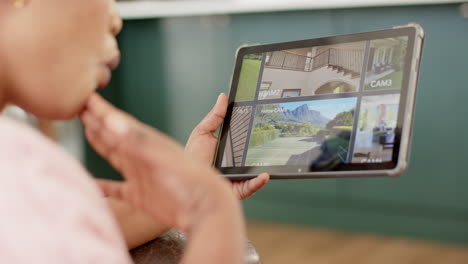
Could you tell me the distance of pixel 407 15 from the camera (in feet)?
6.30

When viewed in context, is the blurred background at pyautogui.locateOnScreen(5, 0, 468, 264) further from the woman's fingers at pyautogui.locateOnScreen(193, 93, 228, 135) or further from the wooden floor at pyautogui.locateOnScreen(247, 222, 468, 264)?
the woman's fingers at pyautogui.locateOnScreen(193, 93, 228, 135)

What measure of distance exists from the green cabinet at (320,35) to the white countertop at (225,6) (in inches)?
1.3

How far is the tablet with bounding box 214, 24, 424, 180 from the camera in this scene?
32.0 inches

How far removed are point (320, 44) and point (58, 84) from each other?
53 centimetres

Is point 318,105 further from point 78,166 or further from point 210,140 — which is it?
point 78,166

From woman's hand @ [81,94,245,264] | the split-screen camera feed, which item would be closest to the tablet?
the split-screen camera feed

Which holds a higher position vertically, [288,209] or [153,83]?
[153,83]

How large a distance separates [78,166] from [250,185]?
47 cm

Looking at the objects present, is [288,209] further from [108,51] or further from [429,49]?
[108,51]

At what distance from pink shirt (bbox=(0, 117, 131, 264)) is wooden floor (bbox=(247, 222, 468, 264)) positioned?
165 cm

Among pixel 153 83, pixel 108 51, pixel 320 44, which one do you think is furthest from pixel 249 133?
pixel 153 83

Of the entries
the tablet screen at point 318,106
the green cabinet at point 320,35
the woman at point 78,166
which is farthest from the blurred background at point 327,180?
the woman at point 78,166

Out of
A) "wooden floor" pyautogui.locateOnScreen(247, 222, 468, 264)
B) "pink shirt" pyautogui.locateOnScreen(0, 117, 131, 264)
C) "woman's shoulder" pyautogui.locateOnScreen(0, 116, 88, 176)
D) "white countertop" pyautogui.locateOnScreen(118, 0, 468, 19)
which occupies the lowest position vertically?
"wooden floor" pyautogui.locateOnScreen(247, 222, 468, 264)

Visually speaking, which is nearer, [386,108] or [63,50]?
[63,50]
